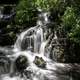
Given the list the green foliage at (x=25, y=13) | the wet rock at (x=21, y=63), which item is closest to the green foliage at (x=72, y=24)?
the green foliage at (x=25, y=13)

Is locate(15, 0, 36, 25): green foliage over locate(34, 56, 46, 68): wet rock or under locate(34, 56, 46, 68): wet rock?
over

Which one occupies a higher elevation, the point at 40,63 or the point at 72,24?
the point at 72,24

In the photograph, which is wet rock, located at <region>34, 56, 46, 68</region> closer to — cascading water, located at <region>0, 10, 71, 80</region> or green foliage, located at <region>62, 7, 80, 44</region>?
cascading water, located at <region>0, 10, 71, 80</region>

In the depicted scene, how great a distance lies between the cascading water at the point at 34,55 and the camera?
1119 cm

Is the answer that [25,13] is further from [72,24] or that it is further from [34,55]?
[72,24]

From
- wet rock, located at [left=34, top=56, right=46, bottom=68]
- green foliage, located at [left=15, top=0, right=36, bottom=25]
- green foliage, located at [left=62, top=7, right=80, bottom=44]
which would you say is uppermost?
green foliage, located at [left=15, top=0, right=36, bottom=25]

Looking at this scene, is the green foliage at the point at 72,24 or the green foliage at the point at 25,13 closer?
the green foliage at the point at 72,24

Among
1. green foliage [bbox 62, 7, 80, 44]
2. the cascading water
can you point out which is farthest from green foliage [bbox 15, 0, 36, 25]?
green foliage [bbox 62, 7, 80, 44]

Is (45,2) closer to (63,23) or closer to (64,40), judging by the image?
(63,23)

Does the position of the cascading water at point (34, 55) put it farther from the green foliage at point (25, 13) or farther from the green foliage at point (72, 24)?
the green foliage at point (72, 24)

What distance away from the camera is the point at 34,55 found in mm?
13836

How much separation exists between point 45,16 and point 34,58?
202 inches

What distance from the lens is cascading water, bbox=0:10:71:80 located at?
11.2 metres

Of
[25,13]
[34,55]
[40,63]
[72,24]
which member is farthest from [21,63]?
[25,13]
